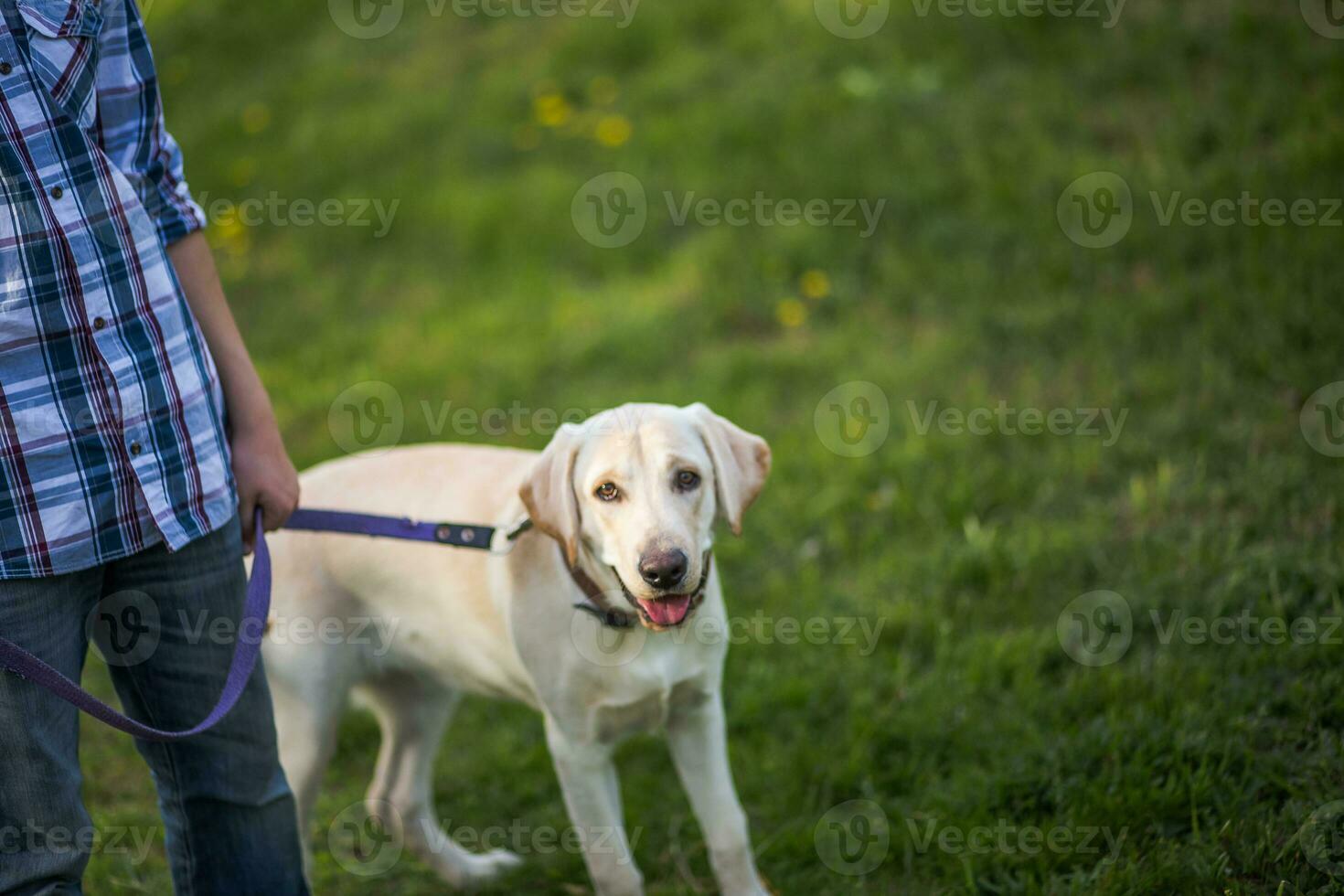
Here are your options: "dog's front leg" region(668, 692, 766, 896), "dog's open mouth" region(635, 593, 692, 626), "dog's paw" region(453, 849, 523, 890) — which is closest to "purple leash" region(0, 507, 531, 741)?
"dog's open mouth" region(635, 593, 692, 626)

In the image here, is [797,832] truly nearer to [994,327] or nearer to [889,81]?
[994,327]

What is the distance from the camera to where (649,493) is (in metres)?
2.73

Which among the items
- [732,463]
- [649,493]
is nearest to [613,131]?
[732,463]

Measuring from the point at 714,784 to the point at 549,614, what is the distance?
0.68 m

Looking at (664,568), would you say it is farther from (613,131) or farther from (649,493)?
(613,131)

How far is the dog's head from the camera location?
2658 millimetres

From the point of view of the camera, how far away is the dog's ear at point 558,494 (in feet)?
9.27

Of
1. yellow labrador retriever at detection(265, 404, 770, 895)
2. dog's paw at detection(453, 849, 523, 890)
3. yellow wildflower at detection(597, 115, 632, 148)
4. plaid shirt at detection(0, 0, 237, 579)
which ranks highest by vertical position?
yellow wildflower at detection(597, 115, 632, 148)

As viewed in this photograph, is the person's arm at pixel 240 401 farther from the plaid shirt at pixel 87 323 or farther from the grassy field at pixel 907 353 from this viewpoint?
the grassy field at pixel 907 353

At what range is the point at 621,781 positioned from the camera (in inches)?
156

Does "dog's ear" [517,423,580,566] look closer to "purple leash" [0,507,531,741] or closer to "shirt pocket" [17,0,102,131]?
"purple leash" [0,507,531,741]

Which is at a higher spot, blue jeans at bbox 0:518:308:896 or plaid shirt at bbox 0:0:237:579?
plaid shirt at bbox 0:0:237:579

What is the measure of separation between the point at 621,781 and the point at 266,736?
5.42ft

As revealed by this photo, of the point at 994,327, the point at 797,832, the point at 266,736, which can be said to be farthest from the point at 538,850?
the point at 994,327
